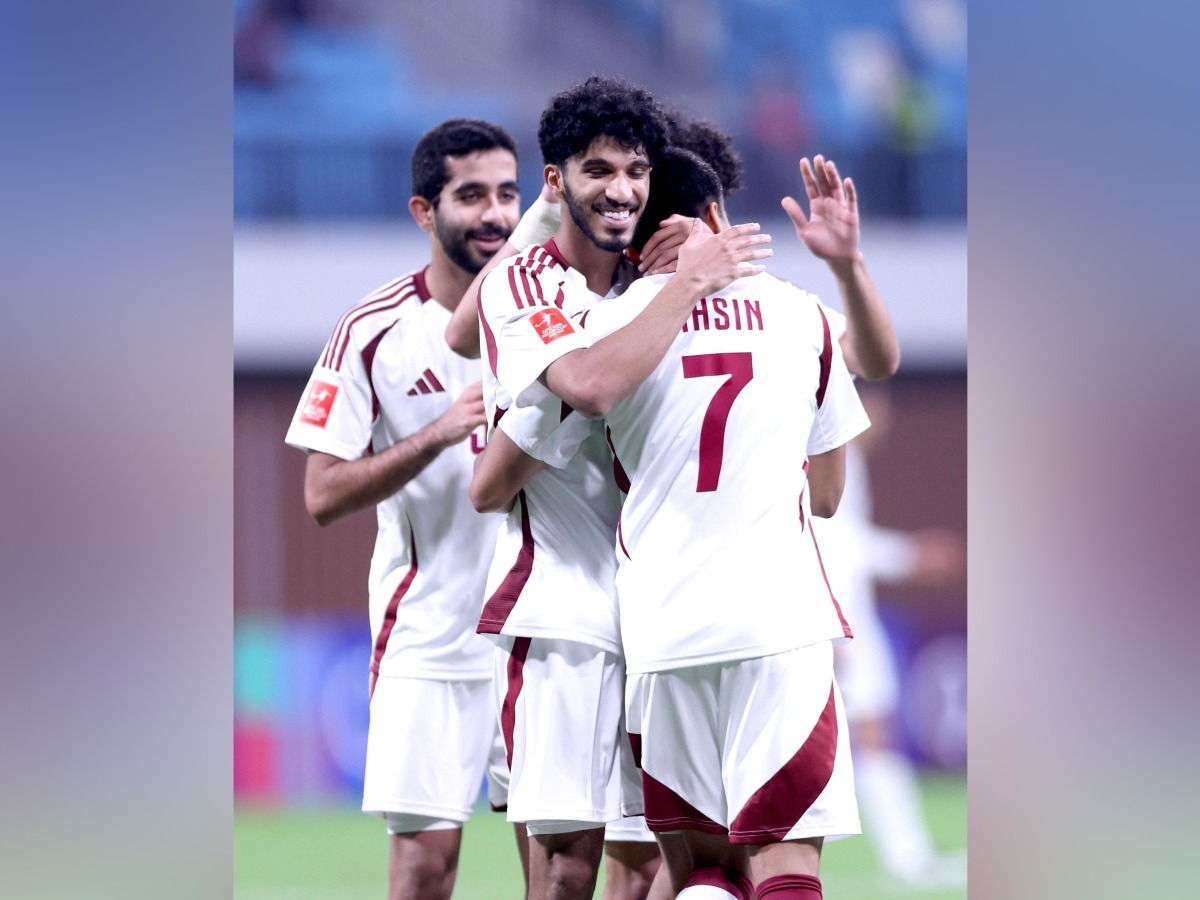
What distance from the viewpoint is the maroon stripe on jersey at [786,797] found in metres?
2.50

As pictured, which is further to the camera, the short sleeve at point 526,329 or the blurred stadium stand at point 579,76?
the blurred stadium stand at point 579,76

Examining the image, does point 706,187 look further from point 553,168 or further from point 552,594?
point 552,594

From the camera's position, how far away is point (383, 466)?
3.44 metres

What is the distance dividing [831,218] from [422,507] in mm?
1337

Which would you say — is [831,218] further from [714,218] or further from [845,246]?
[714,218]

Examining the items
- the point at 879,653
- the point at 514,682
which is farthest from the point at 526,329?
the point at 879,653

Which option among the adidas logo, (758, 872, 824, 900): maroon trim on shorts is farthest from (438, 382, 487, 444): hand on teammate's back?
(758, 872, 824, 900): maroon trim on shorts

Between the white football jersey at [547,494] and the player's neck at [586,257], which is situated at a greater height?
the player's neck at [586,257]

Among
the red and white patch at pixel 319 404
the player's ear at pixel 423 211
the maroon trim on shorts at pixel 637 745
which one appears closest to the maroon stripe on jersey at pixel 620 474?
the maroon trim on shorts at pixel 637 745

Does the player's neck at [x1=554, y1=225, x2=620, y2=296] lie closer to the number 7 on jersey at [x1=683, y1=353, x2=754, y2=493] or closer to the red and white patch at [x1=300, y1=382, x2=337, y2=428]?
the number 7 on jersey at [x1=683, y1=353, x2=754, y2=493]

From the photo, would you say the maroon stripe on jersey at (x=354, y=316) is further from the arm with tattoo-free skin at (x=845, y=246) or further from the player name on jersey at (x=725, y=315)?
the player name on jersey at (x=725, y=315)

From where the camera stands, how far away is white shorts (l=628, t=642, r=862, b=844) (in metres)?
2.51

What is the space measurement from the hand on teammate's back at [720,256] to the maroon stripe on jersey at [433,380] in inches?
45.5

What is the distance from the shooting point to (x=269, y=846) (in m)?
4.44
